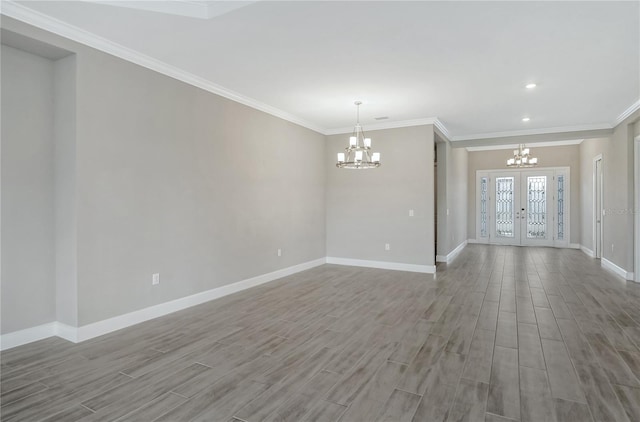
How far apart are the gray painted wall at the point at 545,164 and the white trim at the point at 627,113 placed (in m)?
Answer: 3.93

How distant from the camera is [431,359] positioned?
117 inches

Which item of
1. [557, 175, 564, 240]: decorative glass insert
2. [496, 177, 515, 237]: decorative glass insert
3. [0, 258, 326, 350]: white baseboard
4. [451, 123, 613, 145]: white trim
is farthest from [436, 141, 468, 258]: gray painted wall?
[0, 258, 326, 350]: white baseboard

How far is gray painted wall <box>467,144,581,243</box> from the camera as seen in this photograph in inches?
404

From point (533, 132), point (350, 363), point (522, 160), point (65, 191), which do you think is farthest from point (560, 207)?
point (65, 191)

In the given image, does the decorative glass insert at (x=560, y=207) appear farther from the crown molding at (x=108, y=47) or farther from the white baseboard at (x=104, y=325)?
the white baseboard at (x=104, y=325)

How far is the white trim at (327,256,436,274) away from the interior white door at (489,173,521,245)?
19.0ft

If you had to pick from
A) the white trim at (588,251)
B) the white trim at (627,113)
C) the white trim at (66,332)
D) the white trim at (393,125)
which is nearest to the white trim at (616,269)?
the white trim at (588,251)

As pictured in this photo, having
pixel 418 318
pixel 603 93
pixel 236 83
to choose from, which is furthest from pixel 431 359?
pixel 603 93

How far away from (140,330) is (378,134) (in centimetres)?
546

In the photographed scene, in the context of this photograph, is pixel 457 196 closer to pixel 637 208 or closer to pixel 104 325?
pixel 637 208

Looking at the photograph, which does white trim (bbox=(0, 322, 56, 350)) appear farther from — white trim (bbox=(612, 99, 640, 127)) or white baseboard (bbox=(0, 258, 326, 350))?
white trim (bbox=(612, 99, 640, 127))

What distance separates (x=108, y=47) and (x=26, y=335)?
2870 mm

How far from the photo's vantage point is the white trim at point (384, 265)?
6.66 m

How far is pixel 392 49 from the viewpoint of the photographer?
3.55m
